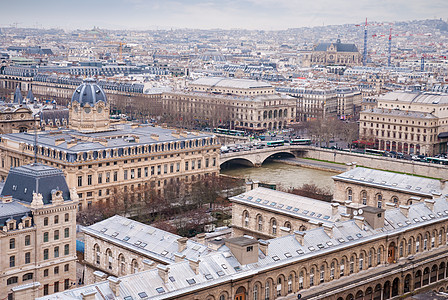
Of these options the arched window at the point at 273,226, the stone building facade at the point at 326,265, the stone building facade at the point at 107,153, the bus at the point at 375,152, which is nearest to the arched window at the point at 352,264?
the stone building facade at the point at 326,265

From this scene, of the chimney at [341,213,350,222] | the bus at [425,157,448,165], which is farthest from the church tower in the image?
the bus at [425,157,448,165]

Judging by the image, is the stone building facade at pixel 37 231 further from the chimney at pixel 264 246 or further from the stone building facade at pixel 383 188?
the stone building facade at pixel 383 188

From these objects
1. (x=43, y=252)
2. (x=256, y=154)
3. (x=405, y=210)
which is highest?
(x=405, y=210)

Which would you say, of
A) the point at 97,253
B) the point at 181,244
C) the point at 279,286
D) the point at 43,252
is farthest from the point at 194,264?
the point at 43,252

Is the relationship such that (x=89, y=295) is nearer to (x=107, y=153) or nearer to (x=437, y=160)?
(x=107, y=153)

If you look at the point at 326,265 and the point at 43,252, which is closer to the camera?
the point at 326,265

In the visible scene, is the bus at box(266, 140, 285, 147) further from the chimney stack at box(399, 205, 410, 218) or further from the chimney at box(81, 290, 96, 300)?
the chimney at box(81, 290, 96, 300)

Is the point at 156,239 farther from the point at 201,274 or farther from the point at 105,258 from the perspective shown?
the point at 201,274
